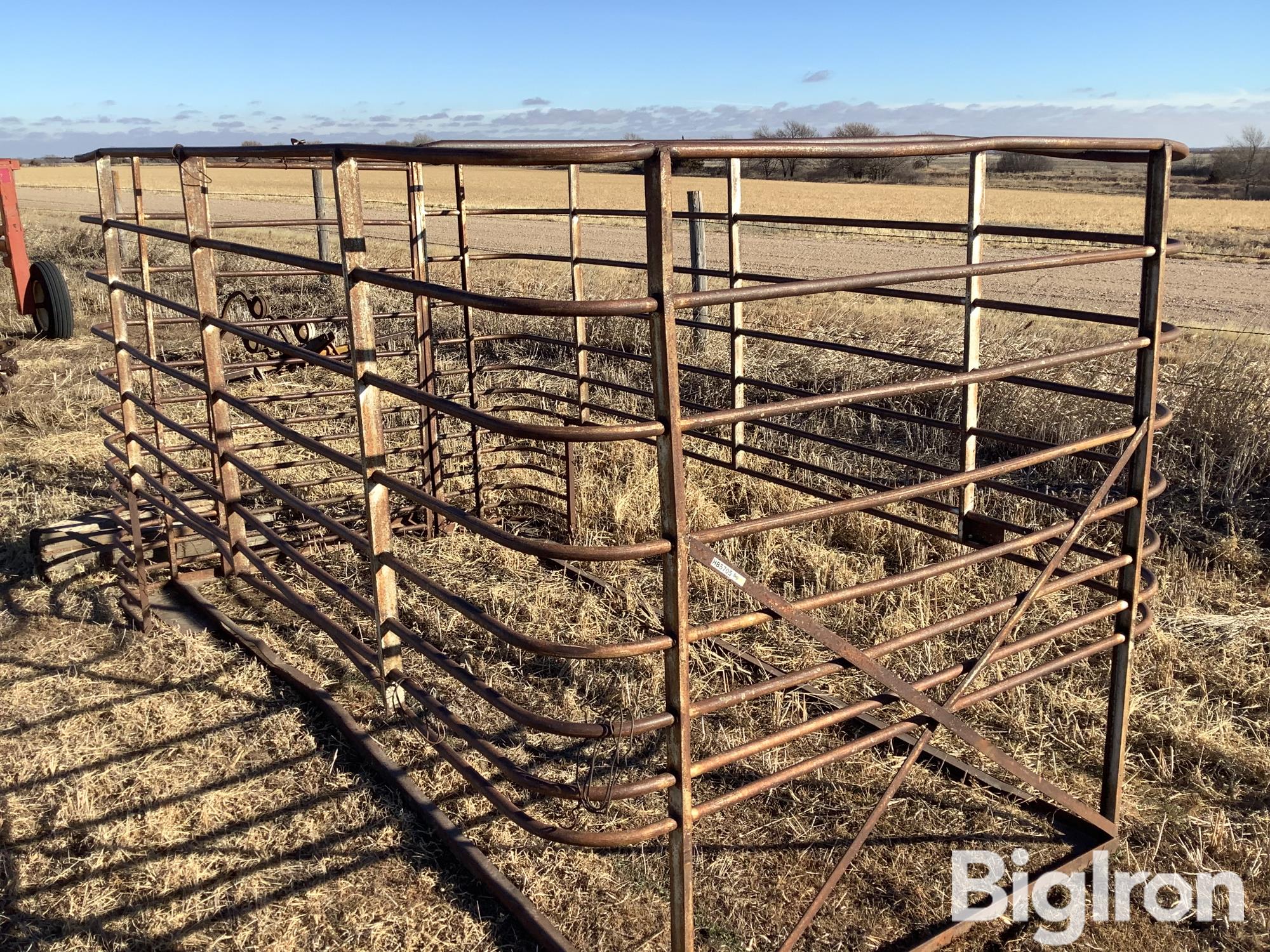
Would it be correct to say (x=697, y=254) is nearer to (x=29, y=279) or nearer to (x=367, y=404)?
(x=29, y=279)

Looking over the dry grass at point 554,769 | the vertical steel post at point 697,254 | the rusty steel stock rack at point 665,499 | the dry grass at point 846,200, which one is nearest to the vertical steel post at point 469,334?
the rusty steel stock rack at point 665,499

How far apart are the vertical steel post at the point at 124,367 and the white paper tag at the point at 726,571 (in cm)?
357

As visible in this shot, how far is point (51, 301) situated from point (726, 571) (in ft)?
35.4

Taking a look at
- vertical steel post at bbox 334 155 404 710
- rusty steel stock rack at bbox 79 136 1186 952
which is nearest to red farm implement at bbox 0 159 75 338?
rusty steel stock rack at bbox 79 136 1186 952

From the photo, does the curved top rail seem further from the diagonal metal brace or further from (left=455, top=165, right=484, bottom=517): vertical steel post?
(left=455, top=165, right=484, bottom=517): vertical steel post

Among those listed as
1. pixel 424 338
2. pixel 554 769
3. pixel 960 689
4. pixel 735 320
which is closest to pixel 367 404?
pixel 554 769

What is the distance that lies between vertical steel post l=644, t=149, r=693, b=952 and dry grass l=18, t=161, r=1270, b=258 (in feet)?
48.5

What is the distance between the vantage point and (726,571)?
2496 millimetres

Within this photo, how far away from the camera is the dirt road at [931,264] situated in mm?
14633

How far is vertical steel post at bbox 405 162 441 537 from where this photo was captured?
5.73 m

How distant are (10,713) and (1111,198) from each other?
46.4 metres

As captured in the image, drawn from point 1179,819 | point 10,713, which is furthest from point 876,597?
point 10,713

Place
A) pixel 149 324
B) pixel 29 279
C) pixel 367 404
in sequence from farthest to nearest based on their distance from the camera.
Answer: pixel 29 279, pixel 149 324, pixel 367 404

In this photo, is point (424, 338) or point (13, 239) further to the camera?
point (13, 239)
